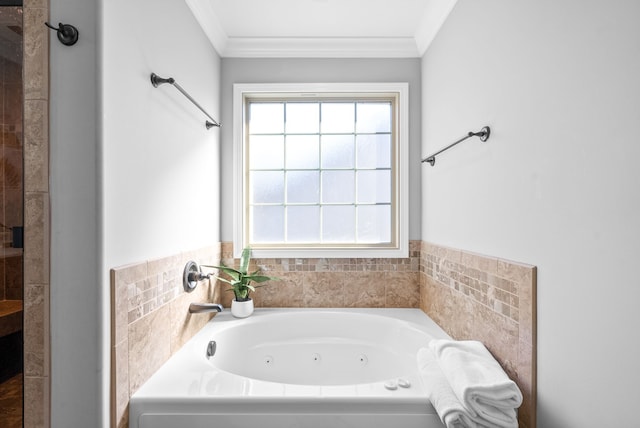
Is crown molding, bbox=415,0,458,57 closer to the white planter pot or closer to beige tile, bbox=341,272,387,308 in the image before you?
beige tile, bbox=341,272,387,308

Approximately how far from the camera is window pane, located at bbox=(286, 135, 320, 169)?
2.41 m

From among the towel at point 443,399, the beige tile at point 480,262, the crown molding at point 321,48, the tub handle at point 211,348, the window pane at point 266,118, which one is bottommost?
the tub handle at point 211,348

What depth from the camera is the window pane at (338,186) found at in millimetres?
2402

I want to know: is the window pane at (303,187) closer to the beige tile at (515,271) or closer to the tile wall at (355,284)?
the tile wall at (355,284)

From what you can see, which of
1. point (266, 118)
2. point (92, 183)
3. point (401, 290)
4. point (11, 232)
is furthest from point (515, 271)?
point (266, 118)

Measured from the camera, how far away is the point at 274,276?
2.30 meters

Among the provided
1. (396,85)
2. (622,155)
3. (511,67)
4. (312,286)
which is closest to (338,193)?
(312,286)

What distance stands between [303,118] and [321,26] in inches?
23.1

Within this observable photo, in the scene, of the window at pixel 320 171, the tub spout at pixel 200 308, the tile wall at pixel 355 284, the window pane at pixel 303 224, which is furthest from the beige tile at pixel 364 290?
the tub spout at pixel 200 308

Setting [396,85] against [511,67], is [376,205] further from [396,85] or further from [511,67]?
[511,67]

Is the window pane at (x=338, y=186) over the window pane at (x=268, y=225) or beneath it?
over

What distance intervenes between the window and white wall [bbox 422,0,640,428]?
905 mm

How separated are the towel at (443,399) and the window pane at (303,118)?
168cm

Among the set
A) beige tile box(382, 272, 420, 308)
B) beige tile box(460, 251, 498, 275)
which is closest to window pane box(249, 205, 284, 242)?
beige tile box(382, 272, 420, 308)
